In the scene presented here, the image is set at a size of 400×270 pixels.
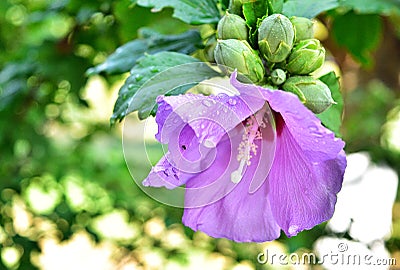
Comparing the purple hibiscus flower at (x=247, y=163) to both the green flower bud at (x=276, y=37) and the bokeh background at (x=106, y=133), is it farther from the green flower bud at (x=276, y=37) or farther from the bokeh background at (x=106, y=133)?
the bokeh background at (x=106, y=133)

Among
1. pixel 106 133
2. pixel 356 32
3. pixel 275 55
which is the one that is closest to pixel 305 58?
pixel 275 55

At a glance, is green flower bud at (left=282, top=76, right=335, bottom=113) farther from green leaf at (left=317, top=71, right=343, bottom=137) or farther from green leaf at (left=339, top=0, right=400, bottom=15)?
green leaf at (left=339, top=0, right=400, bottom=15)

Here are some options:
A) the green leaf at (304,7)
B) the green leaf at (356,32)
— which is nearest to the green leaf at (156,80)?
the green leaf at (304,7)

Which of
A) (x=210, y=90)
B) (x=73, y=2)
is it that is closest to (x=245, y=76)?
(x=210, y=90)

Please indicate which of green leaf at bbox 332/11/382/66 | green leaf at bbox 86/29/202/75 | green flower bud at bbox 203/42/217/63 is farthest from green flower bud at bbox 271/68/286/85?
green leaf at bbox 332/11/382/66

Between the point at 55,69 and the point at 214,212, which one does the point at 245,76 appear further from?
the point at 55,69
